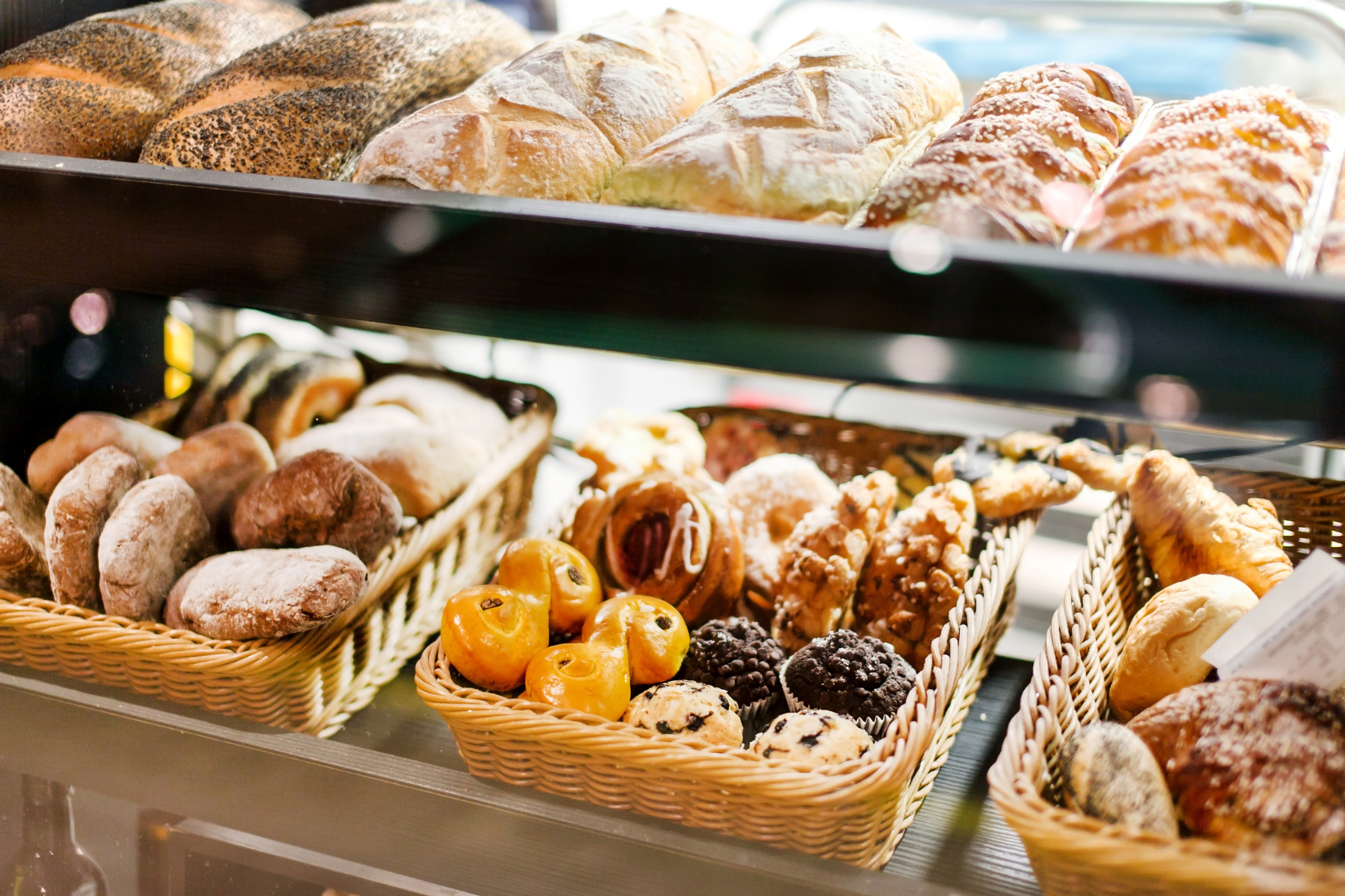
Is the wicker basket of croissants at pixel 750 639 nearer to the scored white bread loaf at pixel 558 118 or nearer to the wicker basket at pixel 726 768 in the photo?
the wicker basket at pixel 726 768

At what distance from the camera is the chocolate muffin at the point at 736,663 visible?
1229mm

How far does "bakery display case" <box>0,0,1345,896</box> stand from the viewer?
30.7 inches

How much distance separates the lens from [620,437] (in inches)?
66.0

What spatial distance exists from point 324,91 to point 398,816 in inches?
35.0

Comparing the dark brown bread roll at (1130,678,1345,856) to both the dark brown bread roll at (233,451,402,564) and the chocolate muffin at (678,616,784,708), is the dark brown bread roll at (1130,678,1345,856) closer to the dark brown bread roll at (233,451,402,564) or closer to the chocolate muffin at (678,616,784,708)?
the chocolate muffin at (678,616,784,708)

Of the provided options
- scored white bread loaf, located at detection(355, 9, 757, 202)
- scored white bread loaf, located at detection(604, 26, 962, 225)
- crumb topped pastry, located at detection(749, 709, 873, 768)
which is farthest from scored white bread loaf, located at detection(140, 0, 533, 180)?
crumb topped pastry, located at detection(749, 709, 873, 768)

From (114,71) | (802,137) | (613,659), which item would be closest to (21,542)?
(114,71)

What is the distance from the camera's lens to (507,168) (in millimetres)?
1016

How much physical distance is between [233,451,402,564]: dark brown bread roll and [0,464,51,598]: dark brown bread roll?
0.27 m

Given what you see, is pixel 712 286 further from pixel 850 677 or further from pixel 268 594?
pixel 268 594

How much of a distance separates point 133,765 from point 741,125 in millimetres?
1084

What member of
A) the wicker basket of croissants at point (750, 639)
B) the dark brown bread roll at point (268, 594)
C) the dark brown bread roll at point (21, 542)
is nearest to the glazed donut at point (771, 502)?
the wicker basket of croissants at point (750, 639)

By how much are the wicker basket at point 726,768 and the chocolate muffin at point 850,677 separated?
0.05m

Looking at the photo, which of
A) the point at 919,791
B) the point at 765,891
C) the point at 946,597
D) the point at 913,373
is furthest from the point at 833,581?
the point at 913,373
